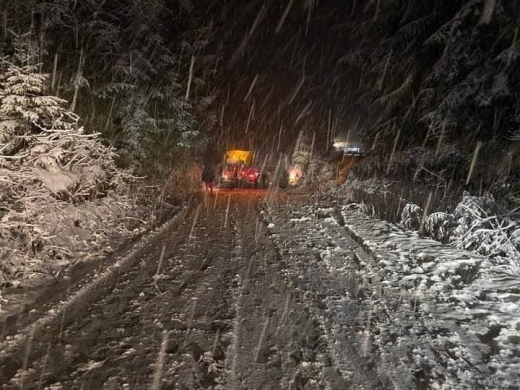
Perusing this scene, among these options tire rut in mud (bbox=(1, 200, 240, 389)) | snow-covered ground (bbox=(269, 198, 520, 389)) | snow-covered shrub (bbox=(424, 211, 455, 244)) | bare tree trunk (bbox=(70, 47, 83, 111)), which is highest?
bare tree trunk (bbox=(70, 47, 83, 111))

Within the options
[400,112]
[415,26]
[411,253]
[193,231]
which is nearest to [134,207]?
[193,231]

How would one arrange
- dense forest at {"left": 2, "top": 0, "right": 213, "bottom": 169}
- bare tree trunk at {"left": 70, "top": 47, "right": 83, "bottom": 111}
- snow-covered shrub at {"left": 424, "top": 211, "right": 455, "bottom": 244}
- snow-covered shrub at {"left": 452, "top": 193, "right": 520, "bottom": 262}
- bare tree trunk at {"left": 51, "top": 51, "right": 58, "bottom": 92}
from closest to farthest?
snow-covered shrub at {"left": 452, "top": 193, "right": 520, "bottom": 262} < snow-covered shrub at {"left": 424, "top": 211, "right": 455, "bottom": 244} < dense forest at {"left": 2, "top": 0, "right": 213, "bottom": 169} < bare tree trunk at {"left": 51, "top": 51, "right": 58, "bottom": 92} < bare tree trunk at {"left": 70, "top": 47, "right": 83, "bottom": 111}

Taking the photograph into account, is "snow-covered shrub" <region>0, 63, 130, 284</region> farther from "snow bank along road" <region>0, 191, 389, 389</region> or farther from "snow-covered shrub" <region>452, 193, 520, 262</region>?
"snow-covered shrub" <region>452, 193, 520, 262</region>

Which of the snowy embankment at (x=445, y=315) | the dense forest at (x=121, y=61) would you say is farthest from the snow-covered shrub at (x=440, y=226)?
the dense forest at (x=121, y=61)

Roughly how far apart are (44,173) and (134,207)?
18.5ft

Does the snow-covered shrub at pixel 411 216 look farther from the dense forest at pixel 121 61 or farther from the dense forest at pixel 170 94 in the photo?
the dense forest at pixel 121 61

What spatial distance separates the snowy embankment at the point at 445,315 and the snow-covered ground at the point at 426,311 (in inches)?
0.4

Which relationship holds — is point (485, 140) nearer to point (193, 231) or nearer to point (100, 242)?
point (193, 231)

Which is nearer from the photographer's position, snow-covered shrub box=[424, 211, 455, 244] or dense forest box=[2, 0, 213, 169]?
snow-covered shrub box=[424, 211, 455, 244]

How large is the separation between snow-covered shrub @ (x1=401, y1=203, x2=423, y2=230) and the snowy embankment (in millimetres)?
2248

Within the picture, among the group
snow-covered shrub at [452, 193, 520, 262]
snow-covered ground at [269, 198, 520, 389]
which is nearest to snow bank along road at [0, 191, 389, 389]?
snow-covered ground at [269, 198, 520, 389]

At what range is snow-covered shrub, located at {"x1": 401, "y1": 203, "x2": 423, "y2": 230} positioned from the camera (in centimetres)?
1127

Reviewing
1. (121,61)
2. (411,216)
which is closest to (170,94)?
(121,61)

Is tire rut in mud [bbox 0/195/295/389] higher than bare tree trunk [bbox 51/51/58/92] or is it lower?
lower
